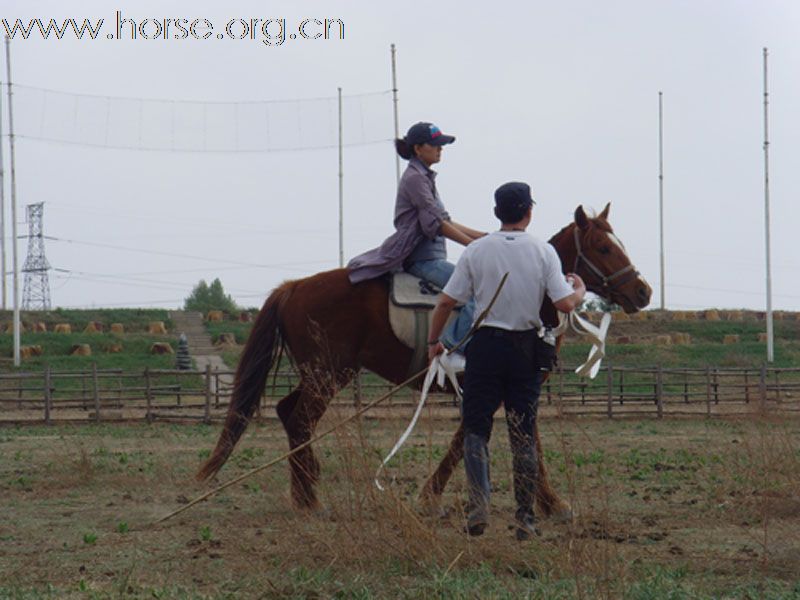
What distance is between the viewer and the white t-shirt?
22.4 ft

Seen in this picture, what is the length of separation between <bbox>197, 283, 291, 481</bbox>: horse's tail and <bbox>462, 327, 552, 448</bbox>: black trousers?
2.63 metres

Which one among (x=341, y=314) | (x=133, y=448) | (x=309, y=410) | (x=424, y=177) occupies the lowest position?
(x=133, y=448)

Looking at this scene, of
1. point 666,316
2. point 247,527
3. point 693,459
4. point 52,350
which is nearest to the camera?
point 247,527

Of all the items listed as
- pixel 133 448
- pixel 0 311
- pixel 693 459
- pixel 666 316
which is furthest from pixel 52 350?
pixel 693 459

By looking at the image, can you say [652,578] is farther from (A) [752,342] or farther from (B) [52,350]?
(A) [752,342]

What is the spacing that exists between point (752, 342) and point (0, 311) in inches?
1129

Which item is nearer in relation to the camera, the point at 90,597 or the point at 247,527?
the point at 90,597

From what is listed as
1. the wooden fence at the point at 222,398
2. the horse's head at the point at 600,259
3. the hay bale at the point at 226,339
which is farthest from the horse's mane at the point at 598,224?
the hay bale at the point at 226,339

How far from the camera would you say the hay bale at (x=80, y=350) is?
1703 inches

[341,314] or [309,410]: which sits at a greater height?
[341,314]

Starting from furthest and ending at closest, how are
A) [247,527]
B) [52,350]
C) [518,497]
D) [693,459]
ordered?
[52,350]
[693,459]
[247,527]
[518,497]

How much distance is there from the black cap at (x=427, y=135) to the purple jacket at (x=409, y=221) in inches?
6.6

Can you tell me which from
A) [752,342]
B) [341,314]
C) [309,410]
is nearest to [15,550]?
[309,410]

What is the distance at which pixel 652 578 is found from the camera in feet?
18.0
